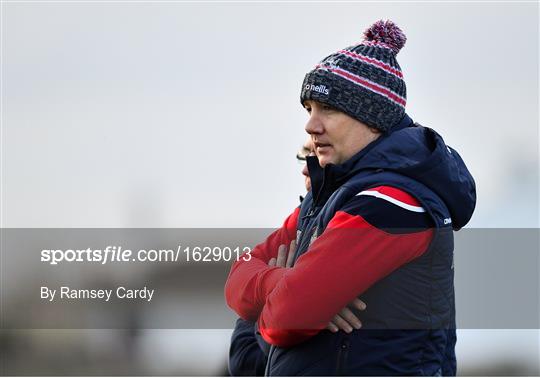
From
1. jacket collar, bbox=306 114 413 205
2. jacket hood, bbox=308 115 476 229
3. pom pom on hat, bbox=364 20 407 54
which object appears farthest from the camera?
pom pom on hat, bbox=364 20 407 54

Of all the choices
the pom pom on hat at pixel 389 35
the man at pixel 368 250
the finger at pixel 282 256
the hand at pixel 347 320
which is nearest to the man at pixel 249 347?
the finger at pixel 282 256

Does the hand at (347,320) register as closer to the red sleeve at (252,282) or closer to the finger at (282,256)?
the red sleeve at (252,282)

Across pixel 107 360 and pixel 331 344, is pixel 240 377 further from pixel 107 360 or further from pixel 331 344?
pixel 107 360

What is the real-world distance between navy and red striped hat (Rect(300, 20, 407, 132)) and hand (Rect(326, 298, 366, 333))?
704mm

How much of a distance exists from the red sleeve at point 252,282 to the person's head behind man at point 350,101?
1.50 ft

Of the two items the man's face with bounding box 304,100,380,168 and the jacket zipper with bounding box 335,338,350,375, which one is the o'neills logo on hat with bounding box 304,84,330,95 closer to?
the man's face with bounding box 304,100,380,168

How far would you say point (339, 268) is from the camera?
10.1 ft

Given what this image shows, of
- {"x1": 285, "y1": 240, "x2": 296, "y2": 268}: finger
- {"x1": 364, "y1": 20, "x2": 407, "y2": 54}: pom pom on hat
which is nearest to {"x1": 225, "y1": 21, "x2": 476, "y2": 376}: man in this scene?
{"x1": 285, "y1": 240, "x2": 296, "y2": 268}: finger

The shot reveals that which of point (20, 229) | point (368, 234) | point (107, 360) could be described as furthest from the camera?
point (107, 360)

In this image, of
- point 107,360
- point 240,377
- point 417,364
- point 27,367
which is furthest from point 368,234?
point 27,367

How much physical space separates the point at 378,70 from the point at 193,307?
226cm

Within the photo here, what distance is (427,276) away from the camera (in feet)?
10.3

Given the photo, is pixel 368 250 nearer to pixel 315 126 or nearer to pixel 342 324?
pixel 342 324

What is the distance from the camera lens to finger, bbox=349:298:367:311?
3.10 m
